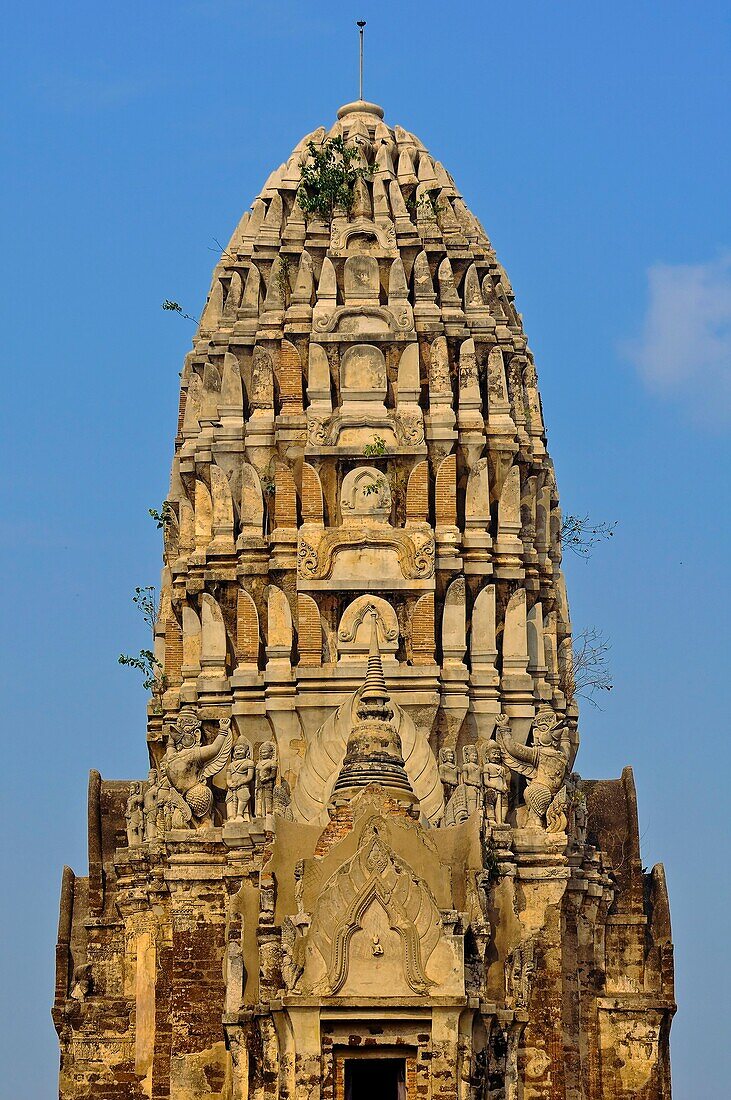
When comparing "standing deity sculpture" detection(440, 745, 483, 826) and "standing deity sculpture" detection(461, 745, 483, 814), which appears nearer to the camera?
"standing deity sculpture" detection(440, 745, 483, 826)

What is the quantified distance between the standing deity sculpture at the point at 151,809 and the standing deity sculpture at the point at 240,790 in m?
2.11

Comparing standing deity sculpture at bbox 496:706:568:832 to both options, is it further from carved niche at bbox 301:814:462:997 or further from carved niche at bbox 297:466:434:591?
carved niche at bbox 301:814:462:997

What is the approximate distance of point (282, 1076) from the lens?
44.0 meters

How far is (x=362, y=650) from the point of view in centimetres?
5412

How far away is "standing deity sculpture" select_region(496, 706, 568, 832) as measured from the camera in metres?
53.5

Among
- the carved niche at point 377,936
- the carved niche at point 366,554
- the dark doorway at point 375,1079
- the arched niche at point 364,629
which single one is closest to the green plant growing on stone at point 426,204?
the carved niche at point 366,554

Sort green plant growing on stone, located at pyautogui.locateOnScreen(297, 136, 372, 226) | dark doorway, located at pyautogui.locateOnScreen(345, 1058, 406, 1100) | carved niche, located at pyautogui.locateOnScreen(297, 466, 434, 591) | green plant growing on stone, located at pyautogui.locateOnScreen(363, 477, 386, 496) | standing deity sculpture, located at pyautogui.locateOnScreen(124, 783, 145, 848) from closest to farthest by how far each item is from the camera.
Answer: dark doorway, located at pyautogui.locateOnScreen(345, 1058, 406, 1100)
carved niche, located at pyautogui.locateOnScreen(297, 466, 434, 591)
green plant growing on stone, located at pyautogui.locateOnScreen(363, 477, 386, 496)
standing deity sculpture, located at pyautogui.locateOnScreen(124, 783, 145, 848)
green plant growing on stone, located at pyautogui.locateOnScreen(297, 136, 372, 226)

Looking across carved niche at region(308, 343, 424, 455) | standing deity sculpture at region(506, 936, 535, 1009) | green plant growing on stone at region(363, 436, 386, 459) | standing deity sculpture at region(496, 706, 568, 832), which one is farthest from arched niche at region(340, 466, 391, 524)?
standing deity sculpture at region(506, 936, 535, 1009)

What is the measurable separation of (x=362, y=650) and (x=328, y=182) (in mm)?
9565

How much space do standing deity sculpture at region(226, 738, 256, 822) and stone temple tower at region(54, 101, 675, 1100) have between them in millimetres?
51

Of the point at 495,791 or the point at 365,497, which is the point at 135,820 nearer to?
the point at 365,497

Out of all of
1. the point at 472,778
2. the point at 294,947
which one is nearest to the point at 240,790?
the point at 472,778

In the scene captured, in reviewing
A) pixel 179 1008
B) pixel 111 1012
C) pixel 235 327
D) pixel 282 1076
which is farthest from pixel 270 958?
pixel 235 327

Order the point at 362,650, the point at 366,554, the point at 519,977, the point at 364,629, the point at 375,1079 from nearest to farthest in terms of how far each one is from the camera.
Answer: the point at 375,1079
the point at 519,977
the point at 362,650
the point at 364,629
the point at 366,554
